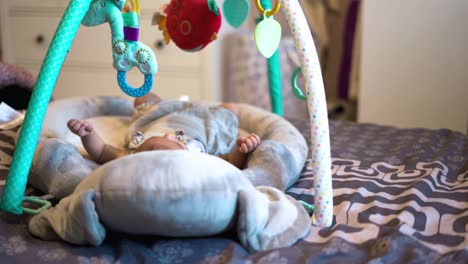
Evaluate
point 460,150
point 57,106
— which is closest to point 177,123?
point 57,106

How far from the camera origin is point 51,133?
1151 mm

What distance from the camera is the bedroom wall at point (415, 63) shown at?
2.01 m

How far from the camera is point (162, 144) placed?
1.04m

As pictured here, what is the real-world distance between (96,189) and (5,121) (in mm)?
671

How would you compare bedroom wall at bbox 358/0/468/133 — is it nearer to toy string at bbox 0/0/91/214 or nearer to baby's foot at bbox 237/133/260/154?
baby's foot at bbox 237/133/260/154

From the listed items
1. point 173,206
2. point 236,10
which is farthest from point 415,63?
point 173,206

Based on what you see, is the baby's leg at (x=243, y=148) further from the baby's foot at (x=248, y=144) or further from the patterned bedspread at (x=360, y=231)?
the patterned bedspread at (x=360, y=231)

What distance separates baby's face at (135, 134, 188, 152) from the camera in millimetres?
1028

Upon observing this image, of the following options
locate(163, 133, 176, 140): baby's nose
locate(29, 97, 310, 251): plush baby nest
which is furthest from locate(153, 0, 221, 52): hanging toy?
locate(29, 97, 310, 251): plush baby nest

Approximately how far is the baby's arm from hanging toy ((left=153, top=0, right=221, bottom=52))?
0.31 m

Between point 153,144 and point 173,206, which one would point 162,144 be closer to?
point 153,144

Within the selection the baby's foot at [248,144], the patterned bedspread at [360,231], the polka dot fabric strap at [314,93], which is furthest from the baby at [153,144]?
the polka dot fabric strap at [314,93]

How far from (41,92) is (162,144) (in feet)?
0.97

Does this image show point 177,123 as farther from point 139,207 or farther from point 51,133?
point 139,207
